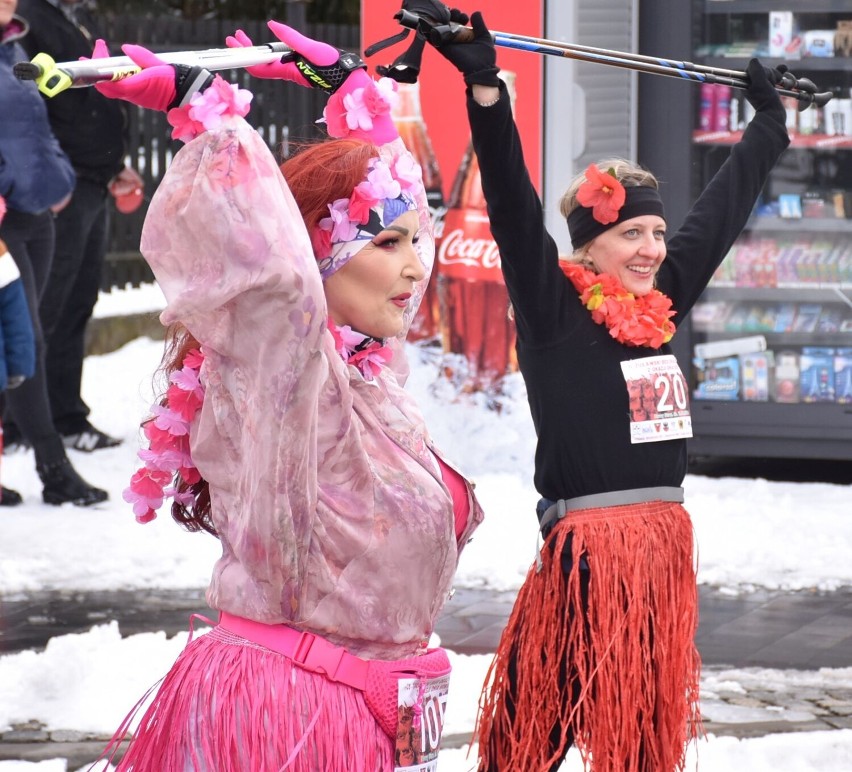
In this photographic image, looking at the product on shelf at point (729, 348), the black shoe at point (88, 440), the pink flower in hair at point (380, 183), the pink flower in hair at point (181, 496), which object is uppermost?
the pink flower in hair at point (380, 183)

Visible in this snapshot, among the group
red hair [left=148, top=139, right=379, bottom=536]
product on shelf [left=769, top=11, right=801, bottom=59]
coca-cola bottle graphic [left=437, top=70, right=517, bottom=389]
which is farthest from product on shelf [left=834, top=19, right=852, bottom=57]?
red hair [left=148, top=139, right=379, bottom=536]

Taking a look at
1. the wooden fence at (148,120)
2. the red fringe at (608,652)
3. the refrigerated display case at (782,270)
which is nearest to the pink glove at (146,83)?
the red fringe at (608,652)

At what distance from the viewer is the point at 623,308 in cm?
314

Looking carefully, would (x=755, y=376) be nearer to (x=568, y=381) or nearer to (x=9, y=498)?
(x=9, y=498)

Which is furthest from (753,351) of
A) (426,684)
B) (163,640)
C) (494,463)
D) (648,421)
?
(426,684)

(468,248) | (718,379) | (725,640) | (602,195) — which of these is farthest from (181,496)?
(718,379)

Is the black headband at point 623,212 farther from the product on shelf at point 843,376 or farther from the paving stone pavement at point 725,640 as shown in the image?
the product on shelf at point 843,376

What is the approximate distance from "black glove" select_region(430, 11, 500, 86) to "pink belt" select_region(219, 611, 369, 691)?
3.47ft

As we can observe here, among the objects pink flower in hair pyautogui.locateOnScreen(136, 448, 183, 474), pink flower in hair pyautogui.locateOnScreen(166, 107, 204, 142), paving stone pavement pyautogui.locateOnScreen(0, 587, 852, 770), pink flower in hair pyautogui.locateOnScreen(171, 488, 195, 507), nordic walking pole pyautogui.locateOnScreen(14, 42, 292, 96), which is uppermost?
nordic walking pole pyautogui.locateOnScreen(14, 42, 292, 96)

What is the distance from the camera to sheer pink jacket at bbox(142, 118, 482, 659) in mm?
1827

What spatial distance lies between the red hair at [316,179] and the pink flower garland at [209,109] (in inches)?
11.3

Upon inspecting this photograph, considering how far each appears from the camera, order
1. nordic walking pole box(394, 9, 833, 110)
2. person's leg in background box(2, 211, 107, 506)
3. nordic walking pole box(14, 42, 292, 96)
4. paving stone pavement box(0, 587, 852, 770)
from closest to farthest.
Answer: nordic walking pole box(14, 42, 292, 96)
nordic walking pole box(394, 9, 833, 110)
paving stone pavement box(0, 587, 852, 770)
person's leg in background box(2, 211, 107, 506)

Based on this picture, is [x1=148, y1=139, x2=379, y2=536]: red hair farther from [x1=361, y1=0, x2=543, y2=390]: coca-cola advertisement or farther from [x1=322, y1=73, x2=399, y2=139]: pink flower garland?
[x1=361, y1=0, x2=543, y2=390]: coca-cola advertisement

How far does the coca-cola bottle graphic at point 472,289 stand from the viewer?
6930 millimetres
